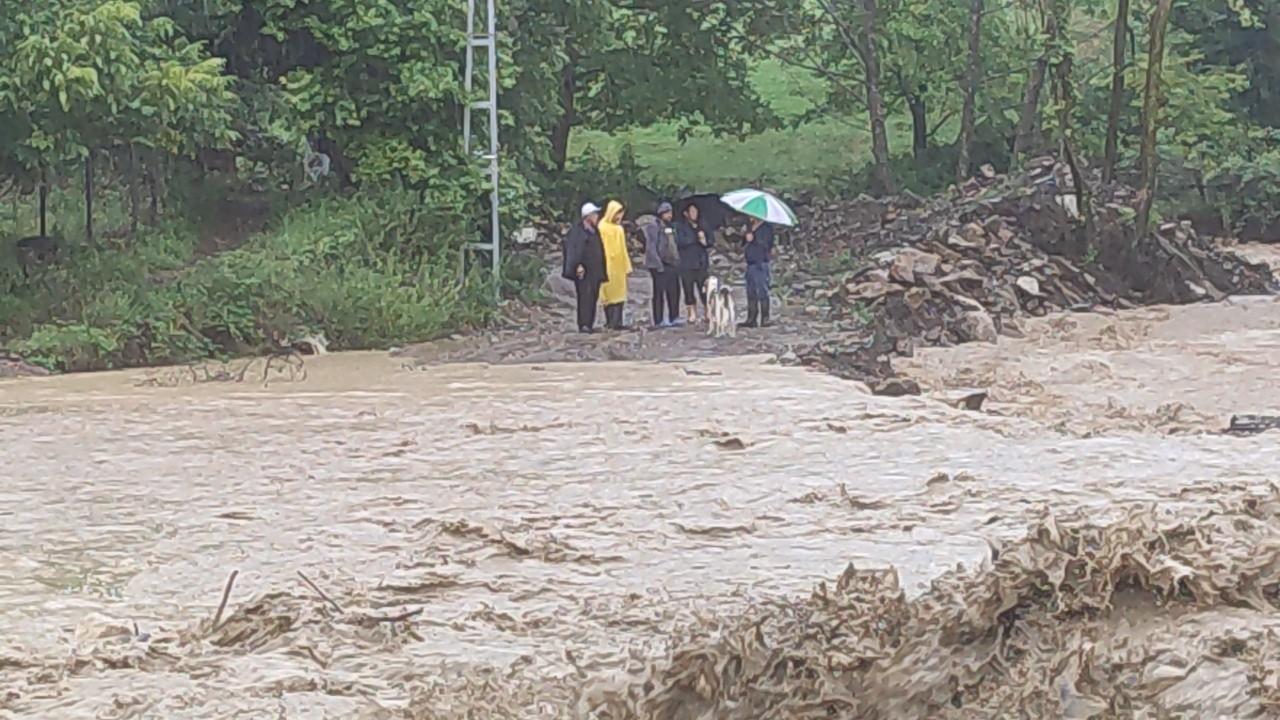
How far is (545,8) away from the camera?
2684 cm

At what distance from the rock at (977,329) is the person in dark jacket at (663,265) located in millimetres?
3328

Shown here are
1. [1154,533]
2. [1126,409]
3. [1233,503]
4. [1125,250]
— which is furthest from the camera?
[1125,250]

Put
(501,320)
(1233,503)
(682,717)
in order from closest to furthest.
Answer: (682,717) → (1233,503) → (501,320)

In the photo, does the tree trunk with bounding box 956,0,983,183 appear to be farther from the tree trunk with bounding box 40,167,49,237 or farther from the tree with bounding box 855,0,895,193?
the tree trunk with bounding box 40,167,49,237

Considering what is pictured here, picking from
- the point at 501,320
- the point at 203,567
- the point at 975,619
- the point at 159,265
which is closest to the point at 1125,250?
the point at 501,320

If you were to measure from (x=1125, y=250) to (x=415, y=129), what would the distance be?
9776mm

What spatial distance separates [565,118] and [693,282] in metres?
12.6

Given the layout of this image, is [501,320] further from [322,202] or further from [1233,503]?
[1233,503]

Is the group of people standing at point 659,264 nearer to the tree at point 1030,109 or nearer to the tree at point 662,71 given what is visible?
the tree at point 662,71

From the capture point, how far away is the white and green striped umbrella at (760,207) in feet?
66.3

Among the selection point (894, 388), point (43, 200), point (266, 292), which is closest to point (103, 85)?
point (266, 292)

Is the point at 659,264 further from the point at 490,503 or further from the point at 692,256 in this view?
the point at 490,503

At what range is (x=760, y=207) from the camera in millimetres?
20328

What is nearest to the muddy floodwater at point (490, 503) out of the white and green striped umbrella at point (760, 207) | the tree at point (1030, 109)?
the white and green striped umbrella at point (760, 207)
